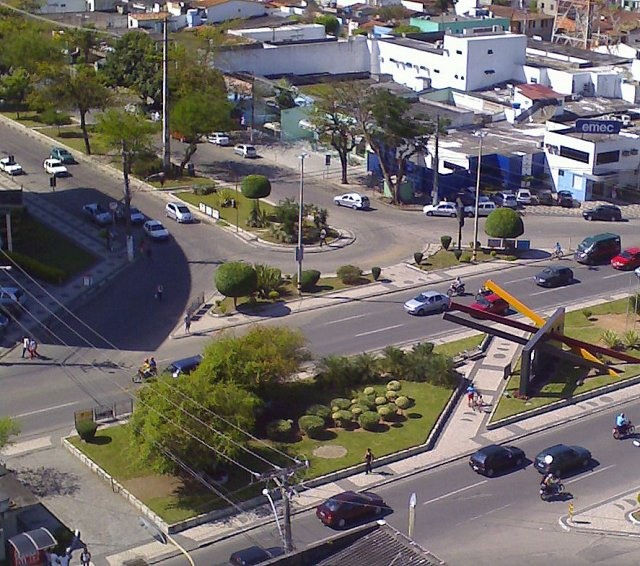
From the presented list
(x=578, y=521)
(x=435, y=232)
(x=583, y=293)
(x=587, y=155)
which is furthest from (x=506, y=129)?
(x=578, y=521)

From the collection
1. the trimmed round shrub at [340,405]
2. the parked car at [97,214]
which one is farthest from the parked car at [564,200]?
the trimmed round shrub at [340,405]

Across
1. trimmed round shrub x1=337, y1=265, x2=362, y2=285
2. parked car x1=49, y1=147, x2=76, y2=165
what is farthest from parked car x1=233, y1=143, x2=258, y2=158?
trimmed round shrub x1=337, y1=265, x2=362, y2=285

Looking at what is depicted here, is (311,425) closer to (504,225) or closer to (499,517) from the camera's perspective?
(499,517)

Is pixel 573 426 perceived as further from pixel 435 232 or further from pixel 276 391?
pixel 435 232

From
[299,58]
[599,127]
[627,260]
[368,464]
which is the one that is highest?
[299,58]

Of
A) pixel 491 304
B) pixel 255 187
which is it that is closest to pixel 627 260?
pixel 491 304

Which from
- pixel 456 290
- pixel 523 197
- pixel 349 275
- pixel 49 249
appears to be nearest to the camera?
pixel 456 290

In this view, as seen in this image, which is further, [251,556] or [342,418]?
[342,418]
